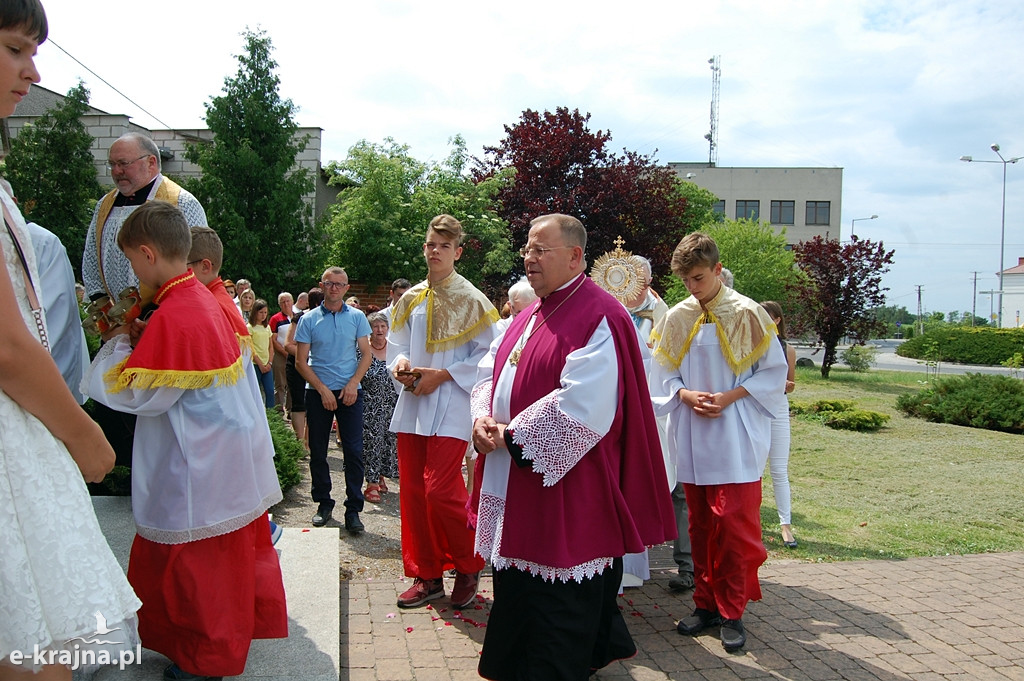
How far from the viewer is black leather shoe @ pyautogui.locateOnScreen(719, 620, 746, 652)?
4.48m

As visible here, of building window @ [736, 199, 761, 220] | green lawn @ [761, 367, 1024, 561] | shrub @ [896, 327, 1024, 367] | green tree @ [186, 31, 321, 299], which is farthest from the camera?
building window @ [736, 199, 761, 220]

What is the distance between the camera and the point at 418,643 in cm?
438

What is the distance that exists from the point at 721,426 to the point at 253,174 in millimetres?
14651

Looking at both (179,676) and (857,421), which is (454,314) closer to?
(179,676)

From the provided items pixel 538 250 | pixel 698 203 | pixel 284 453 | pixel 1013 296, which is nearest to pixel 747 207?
pixel 698 203

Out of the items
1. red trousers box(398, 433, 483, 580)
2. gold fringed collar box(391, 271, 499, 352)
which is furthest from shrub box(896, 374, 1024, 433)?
red trousers box(398, 433, 483, 580)

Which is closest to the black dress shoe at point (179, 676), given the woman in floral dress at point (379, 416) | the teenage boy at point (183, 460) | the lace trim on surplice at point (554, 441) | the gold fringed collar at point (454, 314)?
the teenage boy at point (183, 460)

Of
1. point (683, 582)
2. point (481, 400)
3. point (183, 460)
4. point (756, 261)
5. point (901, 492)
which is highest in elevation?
point (756, 261)

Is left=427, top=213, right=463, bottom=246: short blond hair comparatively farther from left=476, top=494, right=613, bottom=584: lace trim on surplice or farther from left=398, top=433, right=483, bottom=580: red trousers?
left=476, top=494, right=613, bottom=584: lace trim on surplice

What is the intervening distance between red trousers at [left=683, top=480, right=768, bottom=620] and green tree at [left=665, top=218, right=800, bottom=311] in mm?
21437

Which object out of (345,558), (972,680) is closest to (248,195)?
(345,558)

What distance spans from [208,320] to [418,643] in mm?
2197

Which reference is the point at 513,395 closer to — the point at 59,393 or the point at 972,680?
→ the point at 59,393

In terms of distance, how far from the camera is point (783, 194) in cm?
5666
